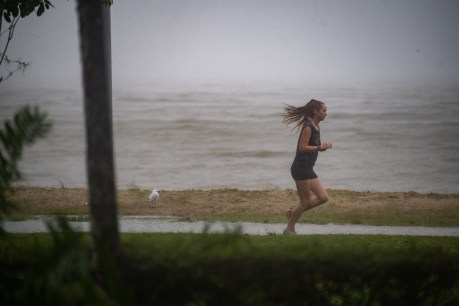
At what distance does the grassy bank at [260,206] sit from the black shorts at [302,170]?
1864 mm

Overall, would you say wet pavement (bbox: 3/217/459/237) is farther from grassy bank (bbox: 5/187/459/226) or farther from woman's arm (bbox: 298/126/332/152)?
woman's arm (bbox: 298/126/332/152)

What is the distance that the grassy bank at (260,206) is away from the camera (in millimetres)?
11539

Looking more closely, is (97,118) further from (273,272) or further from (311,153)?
(311,153)

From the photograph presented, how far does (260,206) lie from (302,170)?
3.71 meters

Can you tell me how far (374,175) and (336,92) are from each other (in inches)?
853

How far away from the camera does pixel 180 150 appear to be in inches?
1006

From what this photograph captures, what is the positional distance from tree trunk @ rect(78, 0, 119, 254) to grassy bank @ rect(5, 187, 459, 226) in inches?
256

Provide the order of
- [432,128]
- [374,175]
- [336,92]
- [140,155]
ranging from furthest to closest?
[336,92], [432,128], [140,155], [374,175]

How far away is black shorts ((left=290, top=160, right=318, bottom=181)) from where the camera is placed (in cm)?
926

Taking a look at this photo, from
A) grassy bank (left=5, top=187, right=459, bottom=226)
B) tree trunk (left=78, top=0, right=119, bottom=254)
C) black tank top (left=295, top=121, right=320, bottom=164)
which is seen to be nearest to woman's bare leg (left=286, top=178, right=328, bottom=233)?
black tank top (left=295, top=121, right=320, bottom=164)

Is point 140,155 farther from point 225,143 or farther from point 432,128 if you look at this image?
point 432,128

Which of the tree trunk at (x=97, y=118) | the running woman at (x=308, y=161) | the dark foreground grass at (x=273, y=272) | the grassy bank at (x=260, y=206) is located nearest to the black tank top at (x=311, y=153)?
the running woman at (x=308, y=161)

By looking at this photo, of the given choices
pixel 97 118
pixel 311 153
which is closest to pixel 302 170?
pixel 311 153

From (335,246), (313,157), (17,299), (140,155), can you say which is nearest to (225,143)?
(140,155)
